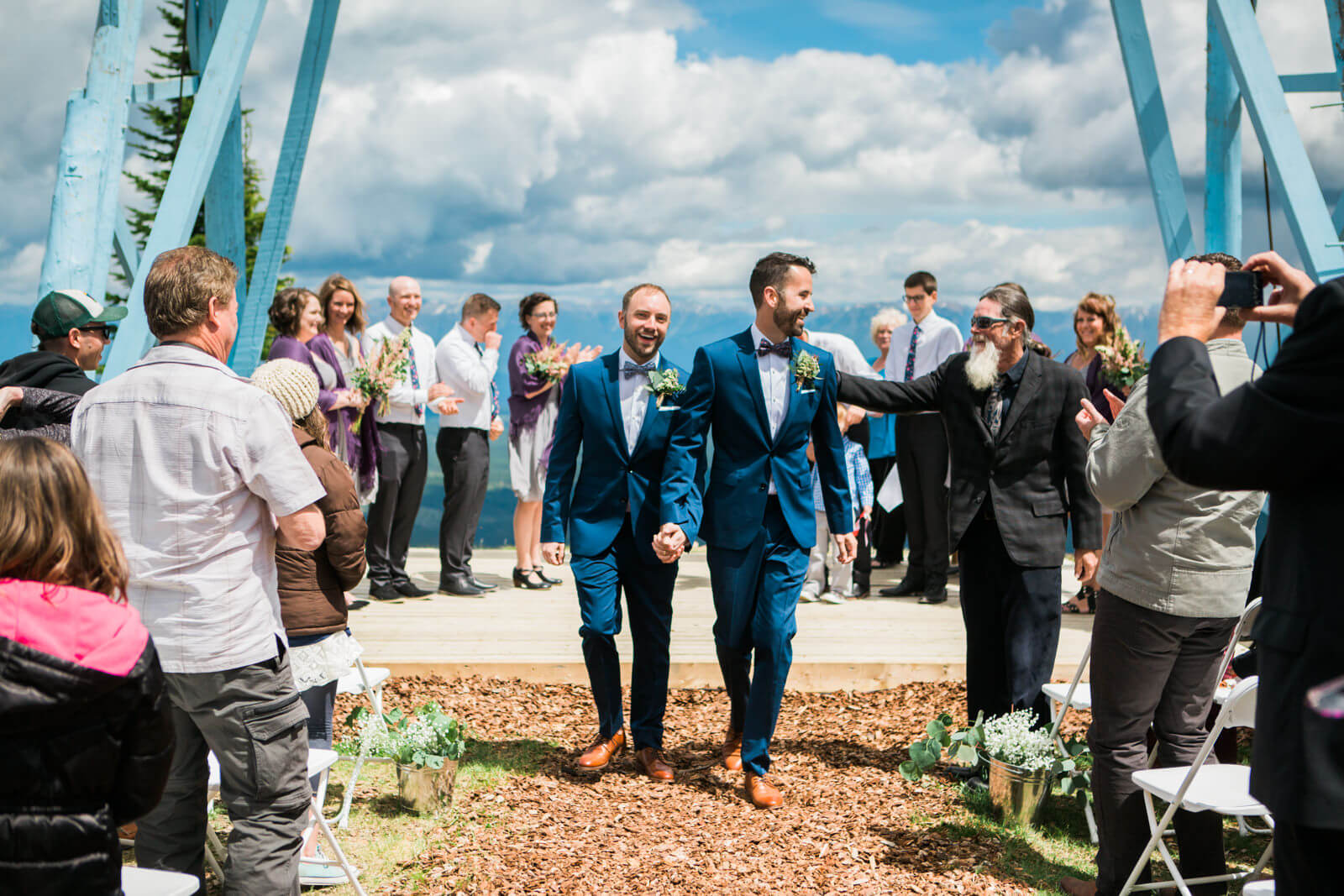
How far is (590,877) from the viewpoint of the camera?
13.1 ft

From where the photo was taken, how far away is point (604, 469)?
16.6 ft

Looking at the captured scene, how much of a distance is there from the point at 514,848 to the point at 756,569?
5.14 feet

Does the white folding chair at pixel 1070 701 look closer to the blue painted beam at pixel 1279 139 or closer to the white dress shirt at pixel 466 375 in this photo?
the blue painted beam at pixel 1279 139

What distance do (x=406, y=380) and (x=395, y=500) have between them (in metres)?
0.95

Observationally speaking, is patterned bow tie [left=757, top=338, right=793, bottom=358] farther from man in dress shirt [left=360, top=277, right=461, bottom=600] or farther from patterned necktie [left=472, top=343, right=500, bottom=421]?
patterned necktie [left=472, top=343, right=500, bottom=421]

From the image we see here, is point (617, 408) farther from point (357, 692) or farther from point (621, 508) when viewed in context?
point (357, 692)

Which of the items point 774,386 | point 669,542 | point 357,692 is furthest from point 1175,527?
point 357,692

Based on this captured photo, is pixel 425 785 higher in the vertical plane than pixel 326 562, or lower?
lower

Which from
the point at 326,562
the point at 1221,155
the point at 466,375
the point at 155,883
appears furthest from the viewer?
the point at 466,375

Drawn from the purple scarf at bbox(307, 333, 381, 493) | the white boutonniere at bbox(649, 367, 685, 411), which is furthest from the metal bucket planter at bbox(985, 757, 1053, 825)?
the purple scarf at bbox(307, 333, 381, 493)

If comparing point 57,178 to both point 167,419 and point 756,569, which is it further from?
point 756,569

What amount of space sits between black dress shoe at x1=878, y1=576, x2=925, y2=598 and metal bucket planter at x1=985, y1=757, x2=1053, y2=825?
14.1ft

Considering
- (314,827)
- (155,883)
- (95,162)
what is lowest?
(314,827)

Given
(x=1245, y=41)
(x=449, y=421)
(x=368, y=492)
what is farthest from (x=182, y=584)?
(x=1245, y=41)
